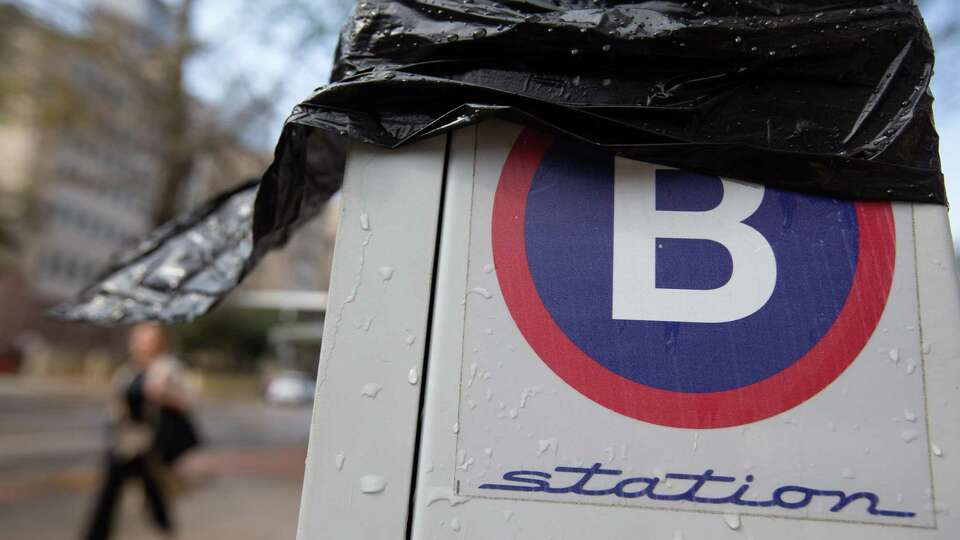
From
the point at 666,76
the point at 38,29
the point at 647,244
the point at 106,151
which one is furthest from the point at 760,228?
the point at 106,151

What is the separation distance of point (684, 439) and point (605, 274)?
0.33 meters

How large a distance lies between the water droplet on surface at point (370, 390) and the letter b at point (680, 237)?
46 centimetres

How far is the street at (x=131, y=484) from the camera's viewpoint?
6094mm

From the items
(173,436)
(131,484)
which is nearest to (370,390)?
(173,436)

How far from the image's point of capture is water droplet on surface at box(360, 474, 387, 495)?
1.23m

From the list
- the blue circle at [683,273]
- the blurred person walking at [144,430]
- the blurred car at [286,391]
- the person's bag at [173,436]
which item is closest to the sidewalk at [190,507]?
the blurred person walking at [144,430]

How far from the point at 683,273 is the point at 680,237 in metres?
0.07

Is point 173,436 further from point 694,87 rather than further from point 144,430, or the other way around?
point 694,87

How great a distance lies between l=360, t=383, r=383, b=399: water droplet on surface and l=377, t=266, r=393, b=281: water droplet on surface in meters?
0.20

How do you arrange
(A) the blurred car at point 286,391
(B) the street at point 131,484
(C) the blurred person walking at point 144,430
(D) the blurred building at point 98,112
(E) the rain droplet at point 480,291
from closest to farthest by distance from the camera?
(E) the rain droplet at point 480,291, (C) the blurred person walking at point 144,430, (B) the street at point 131,484, (D) the blurred building at point 98,112, (A) the blurred car at point 286,391

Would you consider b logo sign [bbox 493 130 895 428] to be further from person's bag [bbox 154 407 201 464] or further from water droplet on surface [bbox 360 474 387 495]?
person's bag [bbox 154 407 201 464]

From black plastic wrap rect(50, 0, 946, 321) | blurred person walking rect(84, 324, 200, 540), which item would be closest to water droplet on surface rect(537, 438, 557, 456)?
black plastic wrap rect(50, 0, 946, 321)

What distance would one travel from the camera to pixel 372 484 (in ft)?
4.04

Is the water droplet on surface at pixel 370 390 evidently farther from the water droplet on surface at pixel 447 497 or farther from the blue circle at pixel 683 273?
the blue circle at pixel 683 273
